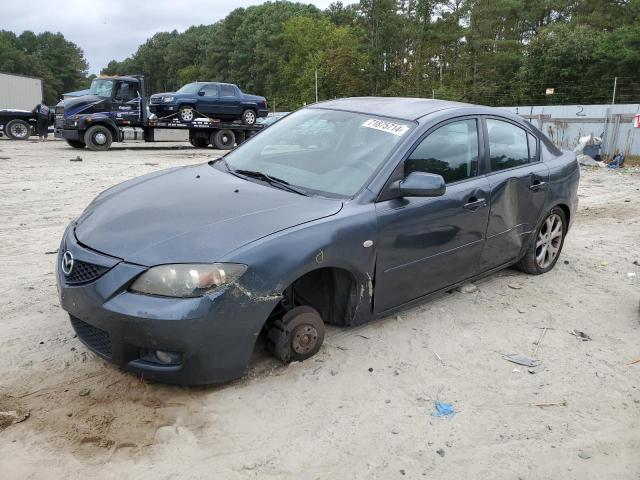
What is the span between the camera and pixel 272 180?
3662 mm

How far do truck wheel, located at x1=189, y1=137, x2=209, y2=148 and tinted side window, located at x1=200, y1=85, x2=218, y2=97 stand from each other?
1.68 meters

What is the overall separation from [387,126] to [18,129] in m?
22.9

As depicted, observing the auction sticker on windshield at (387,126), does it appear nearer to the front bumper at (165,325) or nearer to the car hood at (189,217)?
the car hood at (189,217)

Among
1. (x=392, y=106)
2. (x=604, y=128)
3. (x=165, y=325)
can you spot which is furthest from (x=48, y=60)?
(x=165, y=325)

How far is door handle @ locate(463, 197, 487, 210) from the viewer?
3985 mm

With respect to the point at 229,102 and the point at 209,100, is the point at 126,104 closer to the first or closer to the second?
the point at 209,100

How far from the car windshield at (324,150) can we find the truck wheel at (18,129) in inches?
858

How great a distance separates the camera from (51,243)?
5961mm

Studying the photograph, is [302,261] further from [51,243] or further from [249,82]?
[249,82]

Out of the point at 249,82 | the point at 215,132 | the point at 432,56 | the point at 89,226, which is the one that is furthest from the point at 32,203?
the point at 249,82

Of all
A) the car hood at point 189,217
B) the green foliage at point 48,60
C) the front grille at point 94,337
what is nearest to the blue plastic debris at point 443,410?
the car hood at point 189,217

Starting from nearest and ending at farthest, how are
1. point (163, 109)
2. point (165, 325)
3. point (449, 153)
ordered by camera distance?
point (165, 325)
point (449, 153)
point (163, 109)

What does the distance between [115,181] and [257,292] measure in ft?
30.0

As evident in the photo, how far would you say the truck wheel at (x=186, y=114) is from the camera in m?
20.0
